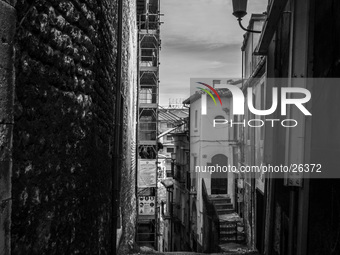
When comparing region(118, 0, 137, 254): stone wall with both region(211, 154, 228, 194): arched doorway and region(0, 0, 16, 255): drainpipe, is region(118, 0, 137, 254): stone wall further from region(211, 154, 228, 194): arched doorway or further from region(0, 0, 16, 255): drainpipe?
region(211, 154, 228, 194): arched doorway

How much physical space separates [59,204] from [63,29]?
134cm

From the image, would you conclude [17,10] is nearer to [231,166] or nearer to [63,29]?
[63,29]

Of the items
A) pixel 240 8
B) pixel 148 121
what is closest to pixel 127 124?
pixel 240 8

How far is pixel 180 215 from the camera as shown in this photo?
2706cm

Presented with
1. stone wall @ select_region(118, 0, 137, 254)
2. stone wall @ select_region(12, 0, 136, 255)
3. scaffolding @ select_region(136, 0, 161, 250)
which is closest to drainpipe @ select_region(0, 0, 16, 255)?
stone wall @ select_region(12, 0, 136, 255)

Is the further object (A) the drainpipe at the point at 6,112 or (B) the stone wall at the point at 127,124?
(B) the stone wall at the point at 127,124

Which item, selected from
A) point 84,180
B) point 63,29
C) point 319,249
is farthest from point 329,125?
point 63,29

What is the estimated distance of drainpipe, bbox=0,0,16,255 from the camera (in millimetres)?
1982

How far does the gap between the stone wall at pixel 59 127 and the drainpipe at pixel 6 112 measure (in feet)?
0.32

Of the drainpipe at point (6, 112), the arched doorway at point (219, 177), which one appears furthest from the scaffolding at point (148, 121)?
the drainpipe at point (6, 112)

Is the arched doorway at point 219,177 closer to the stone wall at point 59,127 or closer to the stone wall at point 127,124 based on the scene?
the stone wall at point 127,124

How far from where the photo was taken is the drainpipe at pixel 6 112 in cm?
198

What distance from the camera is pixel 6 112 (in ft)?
6.72

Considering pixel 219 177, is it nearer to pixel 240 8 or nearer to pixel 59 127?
pixel 240 8
